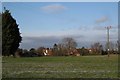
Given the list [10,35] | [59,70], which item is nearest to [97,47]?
[10,35]

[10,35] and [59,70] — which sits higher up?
[10,35]

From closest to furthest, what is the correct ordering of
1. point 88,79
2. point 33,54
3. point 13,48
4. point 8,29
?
1. point 88,79
2. point 8,29
3. point 13,48
4. point 33,54

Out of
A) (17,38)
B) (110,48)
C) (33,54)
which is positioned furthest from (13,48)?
(110,48)

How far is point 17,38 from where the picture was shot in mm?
58938

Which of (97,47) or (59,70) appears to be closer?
(59,70)

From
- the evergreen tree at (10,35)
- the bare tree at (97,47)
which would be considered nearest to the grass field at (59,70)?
the evergreen tree at (10,35)

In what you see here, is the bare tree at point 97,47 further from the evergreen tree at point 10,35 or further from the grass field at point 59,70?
the grass field at point 59,70

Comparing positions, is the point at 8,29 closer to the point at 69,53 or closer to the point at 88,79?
the point at 69,53

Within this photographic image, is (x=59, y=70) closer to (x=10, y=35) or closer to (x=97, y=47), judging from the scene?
(x=10, y=35)

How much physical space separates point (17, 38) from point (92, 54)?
109ft

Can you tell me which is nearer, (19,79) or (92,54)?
(19,79)

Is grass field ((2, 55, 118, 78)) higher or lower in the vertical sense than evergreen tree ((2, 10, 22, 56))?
lower

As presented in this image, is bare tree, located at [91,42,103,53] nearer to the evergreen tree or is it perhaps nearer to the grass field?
the evergreen tree

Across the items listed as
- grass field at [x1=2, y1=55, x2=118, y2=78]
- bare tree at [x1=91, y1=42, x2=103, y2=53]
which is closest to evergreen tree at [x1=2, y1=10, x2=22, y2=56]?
bare tree at [x1=91, y1=42, x2=103, y2=53]
